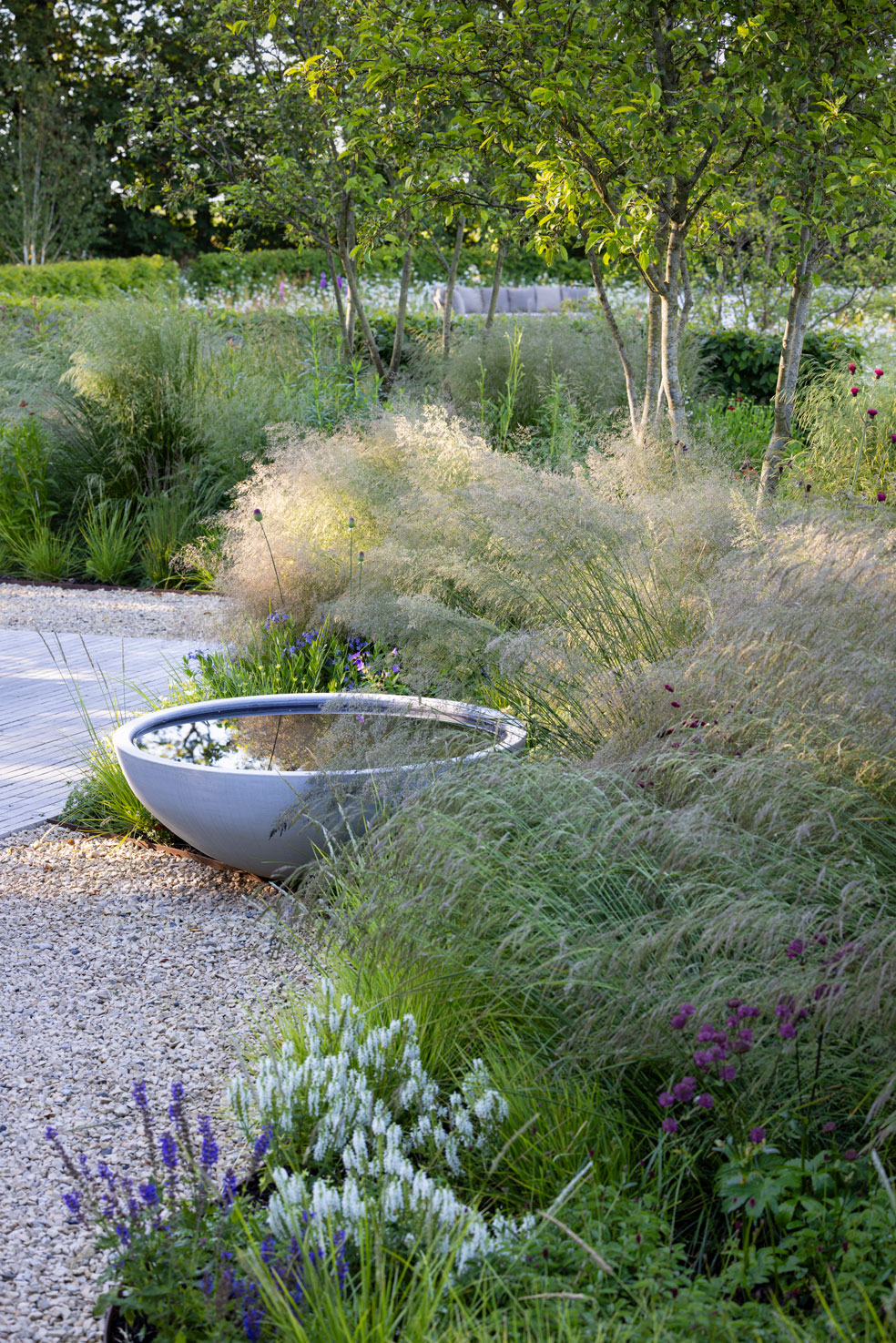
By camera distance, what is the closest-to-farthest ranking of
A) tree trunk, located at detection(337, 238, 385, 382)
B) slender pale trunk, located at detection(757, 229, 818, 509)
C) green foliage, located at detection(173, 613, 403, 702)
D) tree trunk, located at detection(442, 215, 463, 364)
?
green foliage, located at detection(173, 613, 403, 702), slender pale trunk, located at detection(757, 229, 818, 509), tree trunk, located at detection(337, 238, 385, 382), tree trunk, located at detection(442, 215, 463, 364)

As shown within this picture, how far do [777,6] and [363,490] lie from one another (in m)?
2.54

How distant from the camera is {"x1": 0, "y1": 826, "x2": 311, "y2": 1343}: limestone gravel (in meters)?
2.04

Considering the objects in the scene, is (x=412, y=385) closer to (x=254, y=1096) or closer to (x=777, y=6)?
(x=777, y=6)

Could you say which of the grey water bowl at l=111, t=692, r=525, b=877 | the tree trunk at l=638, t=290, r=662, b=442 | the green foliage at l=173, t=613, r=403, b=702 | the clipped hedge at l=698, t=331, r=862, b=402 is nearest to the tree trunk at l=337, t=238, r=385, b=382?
the clipped hedge at l=698, t=331, r=862, b=402

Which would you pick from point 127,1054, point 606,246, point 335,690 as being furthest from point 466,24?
point 127,1054

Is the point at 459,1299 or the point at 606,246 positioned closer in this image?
the point at 459,1299

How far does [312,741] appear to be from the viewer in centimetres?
390

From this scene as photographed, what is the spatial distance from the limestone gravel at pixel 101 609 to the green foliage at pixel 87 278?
9016 millimetres

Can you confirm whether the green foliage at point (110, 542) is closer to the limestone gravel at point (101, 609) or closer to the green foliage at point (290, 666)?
the limestone gravel at point (101, 609)

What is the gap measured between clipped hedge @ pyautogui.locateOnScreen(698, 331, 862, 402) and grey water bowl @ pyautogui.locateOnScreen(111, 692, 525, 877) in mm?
8037

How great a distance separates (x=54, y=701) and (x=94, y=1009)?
10.0ft

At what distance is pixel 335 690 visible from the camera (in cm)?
463

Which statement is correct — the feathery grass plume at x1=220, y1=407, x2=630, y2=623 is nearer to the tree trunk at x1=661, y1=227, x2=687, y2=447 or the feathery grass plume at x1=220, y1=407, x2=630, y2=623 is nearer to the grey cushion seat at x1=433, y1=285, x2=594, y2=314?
the tree trunk at x1=661, y1=227, x2=687, y2=447

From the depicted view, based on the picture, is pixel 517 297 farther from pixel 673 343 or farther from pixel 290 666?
pixel 290 666
